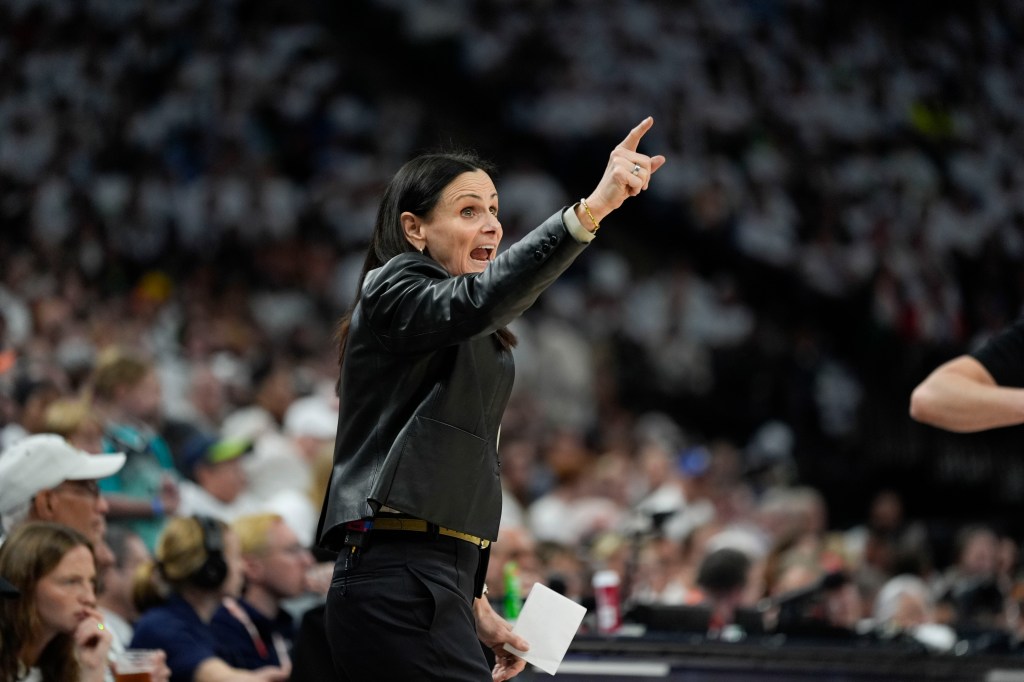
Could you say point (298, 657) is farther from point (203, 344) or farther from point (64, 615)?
point (203, 344)

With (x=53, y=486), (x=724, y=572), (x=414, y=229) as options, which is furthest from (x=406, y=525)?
(x=724, y=572)

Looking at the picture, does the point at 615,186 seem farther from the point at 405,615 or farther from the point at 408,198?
the point at 405,615

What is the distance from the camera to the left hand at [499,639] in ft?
10.1

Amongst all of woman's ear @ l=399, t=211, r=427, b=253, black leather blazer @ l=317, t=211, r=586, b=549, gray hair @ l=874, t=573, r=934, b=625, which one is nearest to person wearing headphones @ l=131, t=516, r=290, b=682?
black leather blazer @ l=317, t=211, r=586, b=549

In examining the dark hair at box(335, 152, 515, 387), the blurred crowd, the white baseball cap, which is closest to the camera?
the dark hair at box(335, 152, 515, 387)

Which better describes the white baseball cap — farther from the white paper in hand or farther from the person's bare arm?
the person's bare arm

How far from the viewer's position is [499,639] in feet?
10.1

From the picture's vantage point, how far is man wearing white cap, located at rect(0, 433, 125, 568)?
172 inches

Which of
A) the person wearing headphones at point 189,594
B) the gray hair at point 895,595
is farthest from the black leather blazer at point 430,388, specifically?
the gray hair at point 895,595

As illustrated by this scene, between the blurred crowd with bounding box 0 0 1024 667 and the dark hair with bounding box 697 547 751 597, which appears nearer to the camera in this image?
the dark hair with bounding box 697 547 751 597

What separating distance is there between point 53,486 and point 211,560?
0.52 m

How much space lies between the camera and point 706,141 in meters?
14.5

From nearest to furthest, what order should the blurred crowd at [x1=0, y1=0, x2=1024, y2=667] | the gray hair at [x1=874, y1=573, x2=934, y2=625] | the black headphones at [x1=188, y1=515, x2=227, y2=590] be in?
the black headphones at [x1=188, y1=515, x2=227, y2=590], the gray hair at [x1=874, y1=573, x2=934, y2=625], the blurred crowd at [x1=0, y1=0, x2=1024, y2=667]

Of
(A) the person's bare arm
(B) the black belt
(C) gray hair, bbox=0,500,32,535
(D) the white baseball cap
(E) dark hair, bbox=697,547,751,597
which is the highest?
(E) dark hair, bbox=697,547,751,597
